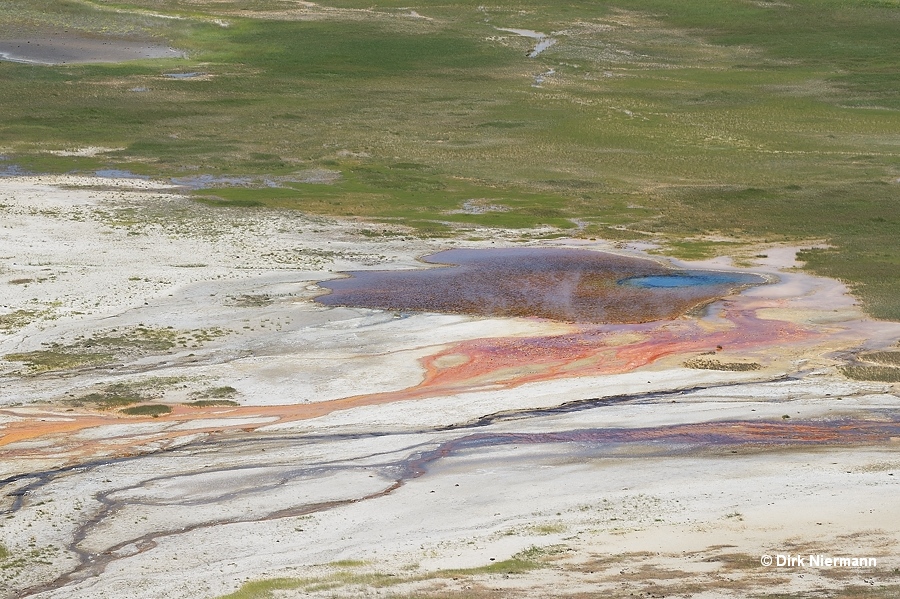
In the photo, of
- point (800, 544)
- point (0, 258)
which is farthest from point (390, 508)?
point (0, 258)

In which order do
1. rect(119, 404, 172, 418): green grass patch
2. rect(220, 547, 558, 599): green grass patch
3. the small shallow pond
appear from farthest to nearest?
the small shallow pond < rect(119, 404, 172, 418): green grass patch < rect(220, 547, 558, 599): green grass patch

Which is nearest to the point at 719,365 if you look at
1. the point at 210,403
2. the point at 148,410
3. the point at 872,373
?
the point at 872,373

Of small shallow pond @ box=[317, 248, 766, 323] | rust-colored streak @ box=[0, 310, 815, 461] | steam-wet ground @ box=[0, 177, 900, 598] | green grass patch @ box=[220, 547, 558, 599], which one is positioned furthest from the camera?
small shallow pond @ box=[317, 248, 766, 323]

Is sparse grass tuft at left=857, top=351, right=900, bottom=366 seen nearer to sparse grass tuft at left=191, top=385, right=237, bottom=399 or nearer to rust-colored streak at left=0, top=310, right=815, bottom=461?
rust-colored streak at left=0, top=310, right=815, bottom=461

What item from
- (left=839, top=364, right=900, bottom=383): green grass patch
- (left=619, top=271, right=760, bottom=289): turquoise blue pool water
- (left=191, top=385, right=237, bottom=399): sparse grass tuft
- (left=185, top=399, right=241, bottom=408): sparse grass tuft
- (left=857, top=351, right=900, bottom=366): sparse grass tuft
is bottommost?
(left=185, top=399, right=241, bottom=408): sparse grass tuft

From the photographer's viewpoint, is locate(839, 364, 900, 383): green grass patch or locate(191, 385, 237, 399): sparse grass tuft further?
locate(839, 364, 900, 383): green grass patch

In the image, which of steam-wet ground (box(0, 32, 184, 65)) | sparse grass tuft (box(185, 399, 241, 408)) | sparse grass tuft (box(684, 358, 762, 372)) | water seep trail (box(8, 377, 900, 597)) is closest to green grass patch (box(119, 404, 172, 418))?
sparse grass tuft (box(185, 399, 241, 408))

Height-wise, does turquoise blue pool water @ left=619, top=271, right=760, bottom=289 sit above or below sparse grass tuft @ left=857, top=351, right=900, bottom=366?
above

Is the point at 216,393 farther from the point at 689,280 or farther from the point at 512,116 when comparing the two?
the point at 512,116
